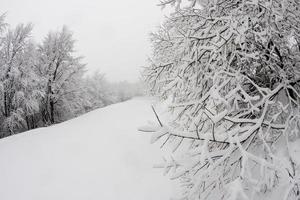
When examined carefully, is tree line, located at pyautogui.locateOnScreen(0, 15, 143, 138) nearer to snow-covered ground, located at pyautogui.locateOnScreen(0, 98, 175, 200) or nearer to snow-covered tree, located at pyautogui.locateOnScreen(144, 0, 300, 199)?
snow-covered ground, located at pyautogui.locateOnScreen(0, 98, 175, 200)

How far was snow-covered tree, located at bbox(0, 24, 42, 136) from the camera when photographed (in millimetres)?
19188

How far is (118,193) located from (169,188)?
3.83ft

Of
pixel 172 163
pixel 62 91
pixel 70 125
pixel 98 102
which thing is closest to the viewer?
pixel 172 163

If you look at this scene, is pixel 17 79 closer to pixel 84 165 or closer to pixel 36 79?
pixel 36 79

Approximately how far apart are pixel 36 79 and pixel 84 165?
1421cm

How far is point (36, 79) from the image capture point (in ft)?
64.8

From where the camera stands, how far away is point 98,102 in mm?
40156

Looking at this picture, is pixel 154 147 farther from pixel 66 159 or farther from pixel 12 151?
pixel 12 151

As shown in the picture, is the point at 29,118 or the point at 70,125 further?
the point at 29,118

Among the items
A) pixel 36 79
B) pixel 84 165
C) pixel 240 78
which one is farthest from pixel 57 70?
pixel 240 78

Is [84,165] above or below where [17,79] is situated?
below

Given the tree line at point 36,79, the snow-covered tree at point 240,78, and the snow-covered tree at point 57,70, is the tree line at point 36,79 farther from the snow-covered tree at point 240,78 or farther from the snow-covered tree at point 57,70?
the snow-covered tree at point 240,78

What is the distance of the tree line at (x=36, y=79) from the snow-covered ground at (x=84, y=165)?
9653mm

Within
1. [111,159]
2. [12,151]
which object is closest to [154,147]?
[111,159]
